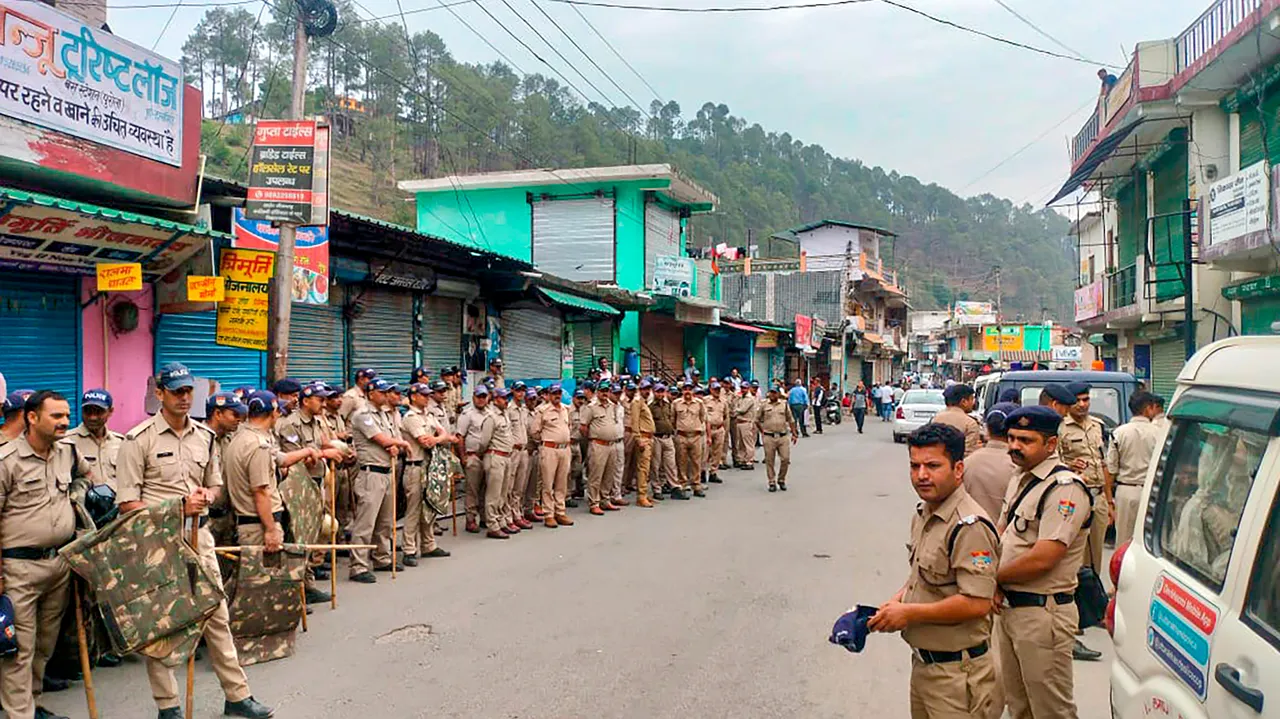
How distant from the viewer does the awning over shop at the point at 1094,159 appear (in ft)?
58.1

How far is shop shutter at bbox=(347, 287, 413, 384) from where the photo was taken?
41.1 feet

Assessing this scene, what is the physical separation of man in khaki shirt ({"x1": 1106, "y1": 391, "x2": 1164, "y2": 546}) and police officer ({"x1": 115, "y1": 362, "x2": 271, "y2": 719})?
649cm

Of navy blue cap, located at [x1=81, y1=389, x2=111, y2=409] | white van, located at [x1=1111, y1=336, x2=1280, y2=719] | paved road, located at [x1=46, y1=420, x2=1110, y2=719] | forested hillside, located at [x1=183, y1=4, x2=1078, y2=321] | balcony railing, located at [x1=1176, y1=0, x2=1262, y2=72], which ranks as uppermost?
forested hillside, located at [x1=183, y1=4, x2=1078, y2=321]

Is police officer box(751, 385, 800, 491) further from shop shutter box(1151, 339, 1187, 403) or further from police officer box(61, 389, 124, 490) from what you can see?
shop shutter box(1151, 339, 1187, 403)

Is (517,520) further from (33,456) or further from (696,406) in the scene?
(33,456)

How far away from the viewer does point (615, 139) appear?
125 feet

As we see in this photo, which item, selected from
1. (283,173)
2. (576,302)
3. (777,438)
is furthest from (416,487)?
(576,302)

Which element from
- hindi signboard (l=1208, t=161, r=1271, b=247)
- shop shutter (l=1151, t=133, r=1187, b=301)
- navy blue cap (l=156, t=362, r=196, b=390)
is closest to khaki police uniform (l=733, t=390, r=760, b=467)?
Answer: hindi signboard (l=1208, t=161, r=1271, b=247)

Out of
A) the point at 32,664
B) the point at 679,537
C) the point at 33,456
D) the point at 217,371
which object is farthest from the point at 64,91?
the point at 679,537

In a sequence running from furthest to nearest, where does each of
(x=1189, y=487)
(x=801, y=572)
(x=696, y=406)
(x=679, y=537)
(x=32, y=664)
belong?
1. (x=696, y=406)
2. (x=679, y=537)
3. (x=801, y=572)
4. (x=32, y=664)
5. (x=1189, y=487)

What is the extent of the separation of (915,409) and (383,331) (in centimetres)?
1489

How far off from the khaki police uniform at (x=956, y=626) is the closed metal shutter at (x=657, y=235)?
69.5 ft

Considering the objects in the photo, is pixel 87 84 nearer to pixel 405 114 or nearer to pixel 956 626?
pixel 956 626

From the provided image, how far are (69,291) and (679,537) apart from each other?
277 inches
